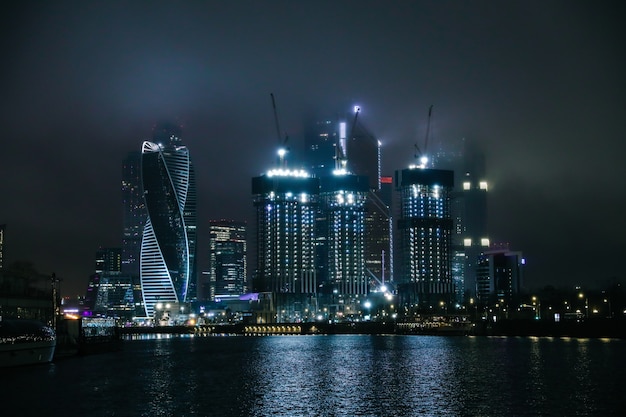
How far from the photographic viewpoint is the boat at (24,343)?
10288 cm

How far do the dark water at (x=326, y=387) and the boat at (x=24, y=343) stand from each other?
1755mm

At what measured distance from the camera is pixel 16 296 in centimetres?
13400

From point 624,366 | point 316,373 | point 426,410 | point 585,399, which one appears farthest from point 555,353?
point 426,410

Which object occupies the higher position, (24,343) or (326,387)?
(24,343)

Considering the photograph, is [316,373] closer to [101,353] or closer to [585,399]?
[585,399]

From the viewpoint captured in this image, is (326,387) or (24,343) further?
(24,343)

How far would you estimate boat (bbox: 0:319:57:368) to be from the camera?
338 feet

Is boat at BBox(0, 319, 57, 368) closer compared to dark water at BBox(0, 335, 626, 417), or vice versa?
dark water at BBox(0, 335, 626, 417)

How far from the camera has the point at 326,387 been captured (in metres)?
91.1

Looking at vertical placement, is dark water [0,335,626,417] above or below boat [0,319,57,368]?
below

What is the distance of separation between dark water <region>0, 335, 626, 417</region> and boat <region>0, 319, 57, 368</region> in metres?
1.75

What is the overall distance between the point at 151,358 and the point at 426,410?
87223 mm

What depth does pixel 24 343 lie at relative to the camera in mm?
107062

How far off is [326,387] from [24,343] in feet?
140
